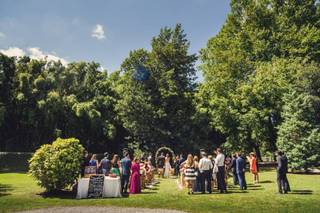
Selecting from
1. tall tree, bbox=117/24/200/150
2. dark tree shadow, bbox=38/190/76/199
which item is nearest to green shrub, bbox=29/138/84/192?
dark tree shadow, bbox=38/190/76/199

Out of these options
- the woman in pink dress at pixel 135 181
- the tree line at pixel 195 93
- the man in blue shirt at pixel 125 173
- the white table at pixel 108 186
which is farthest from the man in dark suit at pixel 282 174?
the tree line at pixel 195 93

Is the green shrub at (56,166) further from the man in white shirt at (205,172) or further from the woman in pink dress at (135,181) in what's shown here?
the man in white shirt at (205,172)

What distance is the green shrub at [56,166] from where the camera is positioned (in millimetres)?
18531

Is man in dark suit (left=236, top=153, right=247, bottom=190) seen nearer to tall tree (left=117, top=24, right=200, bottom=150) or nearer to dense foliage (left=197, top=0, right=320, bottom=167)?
dense foliage (left=197, top=0, right=320, bottom=167)

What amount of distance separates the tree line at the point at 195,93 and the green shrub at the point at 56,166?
75.7ft

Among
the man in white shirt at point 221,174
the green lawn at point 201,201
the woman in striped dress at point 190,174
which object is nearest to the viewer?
the green lawn at point 201,201

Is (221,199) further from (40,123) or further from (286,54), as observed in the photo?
(40,123)

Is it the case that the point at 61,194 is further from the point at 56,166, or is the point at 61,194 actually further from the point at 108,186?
the point at 108,186

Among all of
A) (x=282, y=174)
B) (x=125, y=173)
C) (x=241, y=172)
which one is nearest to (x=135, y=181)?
(x=125, y=173)

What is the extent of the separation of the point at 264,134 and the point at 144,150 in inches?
583

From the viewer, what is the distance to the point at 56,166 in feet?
60.6

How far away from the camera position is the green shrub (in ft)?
60.8

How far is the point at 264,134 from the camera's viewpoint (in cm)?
4106

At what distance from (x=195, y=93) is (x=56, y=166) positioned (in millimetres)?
28752
